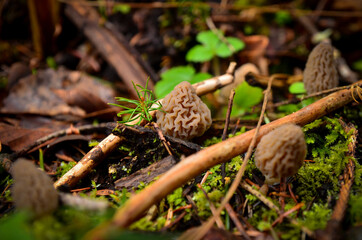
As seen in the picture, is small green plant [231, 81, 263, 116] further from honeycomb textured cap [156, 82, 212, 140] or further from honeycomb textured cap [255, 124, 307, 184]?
honeycomb textured cap [255, 124, 307, 184]

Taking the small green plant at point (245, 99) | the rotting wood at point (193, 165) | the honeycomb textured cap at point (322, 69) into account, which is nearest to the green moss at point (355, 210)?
the rotting wood at point (193, 165)

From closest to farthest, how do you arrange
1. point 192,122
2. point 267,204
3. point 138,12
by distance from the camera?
point 267,204
point 192,122
point 138,12

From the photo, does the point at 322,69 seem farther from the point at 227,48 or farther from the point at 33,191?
the point at 33,191

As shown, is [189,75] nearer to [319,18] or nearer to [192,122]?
[192,122]

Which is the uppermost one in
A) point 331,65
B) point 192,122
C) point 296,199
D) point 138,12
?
point 138,12

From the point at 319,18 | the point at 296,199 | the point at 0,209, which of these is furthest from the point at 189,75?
the point at 319,18

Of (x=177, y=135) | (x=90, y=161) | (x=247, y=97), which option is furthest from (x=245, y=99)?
(x=90, y=161)

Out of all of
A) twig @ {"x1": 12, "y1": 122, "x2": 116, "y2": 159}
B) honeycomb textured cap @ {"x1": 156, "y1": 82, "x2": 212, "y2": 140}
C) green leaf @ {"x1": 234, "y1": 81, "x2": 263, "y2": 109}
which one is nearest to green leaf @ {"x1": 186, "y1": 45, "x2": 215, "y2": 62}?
green leaf @ {"x1": 234, "y1": 81, "x2": 263, "y2": 109}

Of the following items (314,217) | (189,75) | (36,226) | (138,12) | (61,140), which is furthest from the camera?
(138,12)
